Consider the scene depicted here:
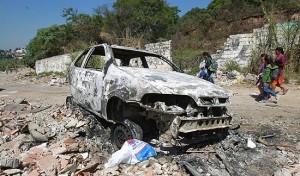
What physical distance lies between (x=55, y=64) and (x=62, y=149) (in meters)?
22.5

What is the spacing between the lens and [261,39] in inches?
531

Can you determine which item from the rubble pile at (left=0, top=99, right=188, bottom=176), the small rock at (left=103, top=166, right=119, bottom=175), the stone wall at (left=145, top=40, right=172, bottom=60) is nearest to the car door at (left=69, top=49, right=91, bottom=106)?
the rubble pile at (left=0, top=99, right=188, bottom=176)

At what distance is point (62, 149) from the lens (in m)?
4.45

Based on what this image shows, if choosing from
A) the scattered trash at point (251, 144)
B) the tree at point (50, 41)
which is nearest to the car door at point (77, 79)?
the scattered trash at point (251, 144)

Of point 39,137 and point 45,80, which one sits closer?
point 39,137

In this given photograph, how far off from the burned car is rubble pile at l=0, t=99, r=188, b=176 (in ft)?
1.34

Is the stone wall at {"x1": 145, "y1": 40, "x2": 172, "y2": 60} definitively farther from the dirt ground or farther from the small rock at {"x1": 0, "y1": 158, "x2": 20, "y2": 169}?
the small rock at {"x1": 0, "y1": 158, "x2": 20, "y2": 169}

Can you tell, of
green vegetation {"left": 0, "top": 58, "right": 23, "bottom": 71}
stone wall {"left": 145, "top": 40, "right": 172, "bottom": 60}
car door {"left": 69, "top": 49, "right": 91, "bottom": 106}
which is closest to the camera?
car door {"left": 69, "top": 49, "right": 91, "bottom": 106}

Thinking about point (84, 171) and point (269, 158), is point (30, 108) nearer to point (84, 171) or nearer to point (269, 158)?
point (84, 171)

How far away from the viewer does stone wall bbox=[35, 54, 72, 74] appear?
2282 centimetres

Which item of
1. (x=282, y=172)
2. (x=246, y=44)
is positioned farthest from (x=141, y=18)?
(x=282, y=172)

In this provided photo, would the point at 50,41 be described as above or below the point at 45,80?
above

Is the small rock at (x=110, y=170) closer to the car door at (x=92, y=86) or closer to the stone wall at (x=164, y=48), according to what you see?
the car door at (x=92, y=86)

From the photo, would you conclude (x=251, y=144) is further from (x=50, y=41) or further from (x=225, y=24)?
(x=50, y=41)
